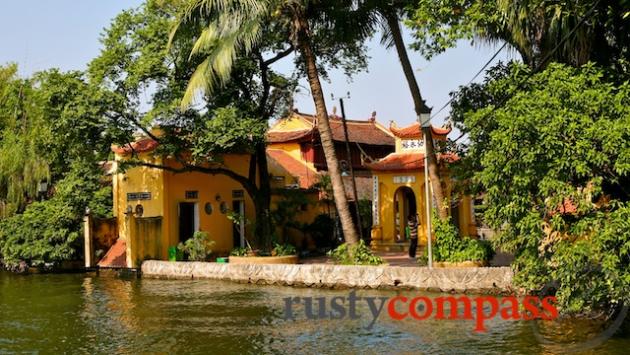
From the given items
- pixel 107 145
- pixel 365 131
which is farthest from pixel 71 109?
pixel 365 131

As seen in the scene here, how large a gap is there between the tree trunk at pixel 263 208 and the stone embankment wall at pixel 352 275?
266 cm

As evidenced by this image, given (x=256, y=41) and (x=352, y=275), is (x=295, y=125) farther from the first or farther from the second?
(x=352, y=275)

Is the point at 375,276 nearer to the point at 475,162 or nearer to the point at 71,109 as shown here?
the point at 475,162

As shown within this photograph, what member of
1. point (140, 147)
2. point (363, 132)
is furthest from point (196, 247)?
point (363, 132)

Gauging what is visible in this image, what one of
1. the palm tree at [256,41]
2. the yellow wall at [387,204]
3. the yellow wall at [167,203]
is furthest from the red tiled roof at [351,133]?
the palm tree at [256,41]

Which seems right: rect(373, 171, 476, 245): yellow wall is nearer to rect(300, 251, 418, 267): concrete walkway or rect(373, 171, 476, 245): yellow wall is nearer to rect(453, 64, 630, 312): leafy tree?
rect(300, 251, 418, 267): concrete walkway

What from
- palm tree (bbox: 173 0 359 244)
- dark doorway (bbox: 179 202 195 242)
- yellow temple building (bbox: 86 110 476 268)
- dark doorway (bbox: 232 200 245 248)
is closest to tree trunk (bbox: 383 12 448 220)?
palm tree (bbox: 173 0 359 244)

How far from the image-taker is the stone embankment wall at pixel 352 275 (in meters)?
15.1

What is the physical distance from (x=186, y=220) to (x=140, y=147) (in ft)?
10.1

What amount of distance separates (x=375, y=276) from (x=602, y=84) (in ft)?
26.4

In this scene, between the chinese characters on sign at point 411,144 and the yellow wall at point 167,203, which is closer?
the yellow wall at point 167,203

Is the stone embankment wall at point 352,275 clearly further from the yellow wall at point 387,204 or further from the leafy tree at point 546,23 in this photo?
the yellow wall at point 387,204

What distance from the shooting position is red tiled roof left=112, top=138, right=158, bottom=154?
22.6 meters

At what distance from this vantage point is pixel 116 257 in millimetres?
23000
